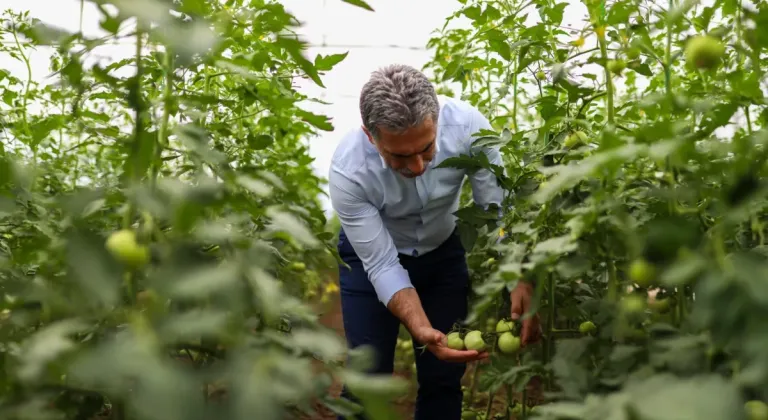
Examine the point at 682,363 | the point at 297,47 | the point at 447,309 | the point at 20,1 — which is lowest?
the point at 447,309

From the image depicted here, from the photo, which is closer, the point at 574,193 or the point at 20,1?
the point at 574,193

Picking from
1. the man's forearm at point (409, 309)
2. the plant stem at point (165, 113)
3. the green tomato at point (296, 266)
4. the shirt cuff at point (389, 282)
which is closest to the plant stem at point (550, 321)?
the man's forearm at point (409, 309)

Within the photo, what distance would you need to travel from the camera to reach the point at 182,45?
65 centimetres

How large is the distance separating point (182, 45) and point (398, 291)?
1.49 metres

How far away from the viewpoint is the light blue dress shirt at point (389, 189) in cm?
214

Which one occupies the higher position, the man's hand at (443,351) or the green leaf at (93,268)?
the green leaf at (93,268)

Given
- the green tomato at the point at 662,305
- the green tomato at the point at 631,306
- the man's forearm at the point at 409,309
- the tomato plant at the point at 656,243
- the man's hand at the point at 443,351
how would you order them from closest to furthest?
the tomato plant at the point at 656,243
the green tomato at the point at 631,306
the green tomato at the point at 662,305
the man's hand at the point at 443,351
the man's forearm at the point at 409,309

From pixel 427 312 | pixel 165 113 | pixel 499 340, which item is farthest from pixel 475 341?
pixel 165 113

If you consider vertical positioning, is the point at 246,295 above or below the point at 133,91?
below

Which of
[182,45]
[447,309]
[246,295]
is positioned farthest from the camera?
[447,309]

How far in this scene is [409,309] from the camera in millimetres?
2033

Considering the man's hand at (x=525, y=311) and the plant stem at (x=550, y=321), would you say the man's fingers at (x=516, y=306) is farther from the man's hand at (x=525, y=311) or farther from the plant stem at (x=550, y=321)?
the plant stem at (x=550, y=321)

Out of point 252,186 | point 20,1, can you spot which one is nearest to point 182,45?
point 252,186

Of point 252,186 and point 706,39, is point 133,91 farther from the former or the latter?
point 706,39
